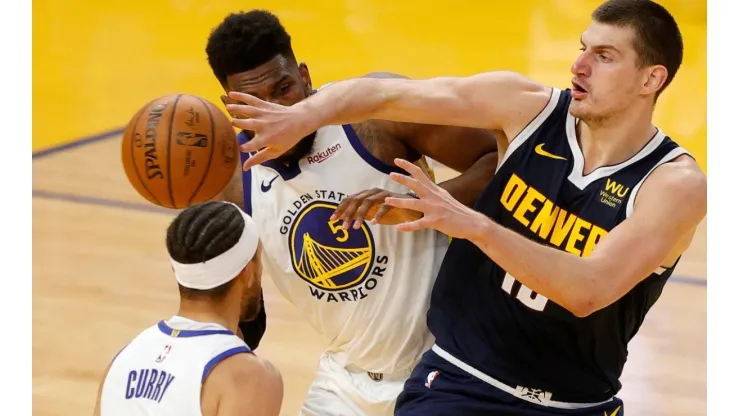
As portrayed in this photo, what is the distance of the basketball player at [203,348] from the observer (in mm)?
2967

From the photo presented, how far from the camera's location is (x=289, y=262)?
13.2 ft

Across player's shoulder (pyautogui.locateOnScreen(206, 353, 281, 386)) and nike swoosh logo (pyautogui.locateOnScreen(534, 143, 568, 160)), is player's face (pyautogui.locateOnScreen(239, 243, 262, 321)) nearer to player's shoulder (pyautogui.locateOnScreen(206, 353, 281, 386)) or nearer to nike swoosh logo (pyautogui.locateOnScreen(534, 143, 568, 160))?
player's shoulder (pyautogui.locateOnScreen(206, 353, 281, 386))

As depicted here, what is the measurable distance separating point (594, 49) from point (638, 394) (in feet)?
9.04

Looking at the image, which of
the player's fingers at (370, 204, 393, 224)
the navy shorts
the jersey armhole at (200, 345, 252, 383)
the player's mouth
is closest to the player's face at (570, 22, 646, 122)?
the player's mouth

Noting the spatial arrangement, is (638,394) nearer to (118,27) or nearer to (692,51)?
(692,51)

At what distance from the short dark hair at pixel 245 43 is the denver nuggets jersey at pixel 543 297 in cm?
98

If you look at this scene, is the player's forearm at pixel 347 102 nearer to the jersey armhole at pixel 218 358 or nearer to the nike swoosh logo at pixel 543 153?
the nike swoosh logo at pixel 543 153

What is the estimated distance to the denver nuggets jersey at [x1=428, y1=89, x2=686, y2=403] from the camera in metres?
3.44

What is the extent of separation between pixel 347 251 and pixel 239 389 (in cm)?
107

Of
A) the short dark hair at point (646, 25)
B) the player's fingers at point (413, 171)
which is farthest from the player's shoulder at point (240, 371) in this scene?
the short dark hair at point (646, 25)

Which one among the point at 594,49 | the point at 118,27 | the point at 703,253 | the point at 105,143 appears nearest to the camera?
the point at 594,49

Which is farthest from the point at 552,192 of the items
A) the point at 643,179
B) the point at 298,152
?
the point at 298,152

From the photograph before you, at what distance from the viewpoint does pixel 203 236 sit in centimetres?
315

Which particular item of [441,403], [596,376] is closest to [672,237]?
[596,376]
